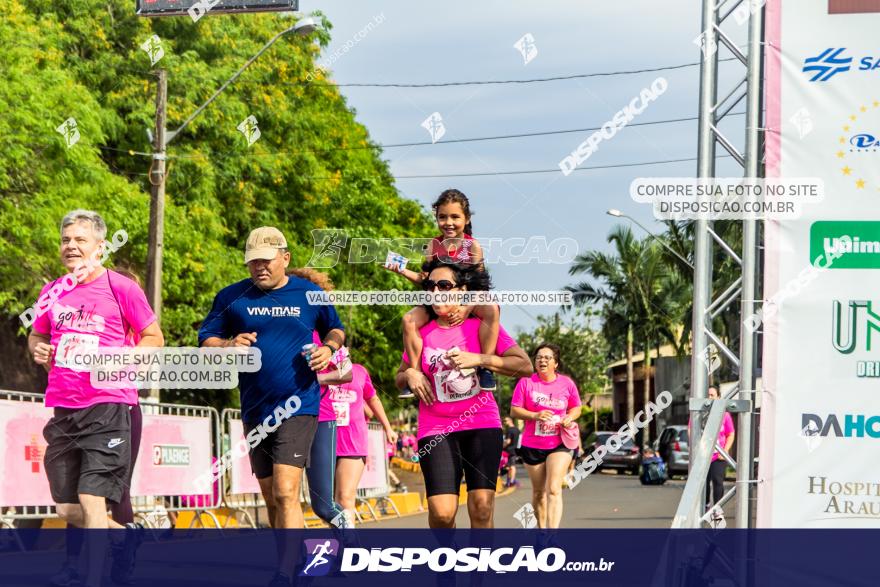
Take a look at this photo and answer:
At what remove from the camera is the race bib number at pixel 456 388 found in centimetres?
762

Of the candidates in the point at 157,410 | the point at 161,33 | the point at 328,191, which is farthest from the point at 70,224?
the point at 328,191

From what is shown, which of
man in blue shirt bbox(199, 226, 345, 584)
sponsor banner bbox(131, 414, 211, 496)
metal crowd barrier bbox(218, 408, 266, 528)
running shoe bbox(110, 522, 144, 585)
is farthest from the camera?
metal crowd barrier bbox(218, 408, 266, 528)

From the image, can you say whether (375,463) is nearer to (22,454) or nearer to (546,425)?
(546,425)

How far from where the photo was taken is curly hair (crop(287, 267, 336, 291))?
876 centimetres

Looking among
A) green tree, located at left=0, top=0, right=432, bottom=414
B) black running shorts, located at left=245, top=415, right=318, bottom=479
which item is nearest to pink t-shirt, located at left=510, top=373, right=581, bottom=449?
black running shorts, located at left=245, top=415, right=318, bottom=479

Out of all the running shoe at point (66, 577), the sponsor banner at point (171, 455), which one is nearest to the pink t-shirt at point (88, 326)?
the running shoe at point (66, 577)

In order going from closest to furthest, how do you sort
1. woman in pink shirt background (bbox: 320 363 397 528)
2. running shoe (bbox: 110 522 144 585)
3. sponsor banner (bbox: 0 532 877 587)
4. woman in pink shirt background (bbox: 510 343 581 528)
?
sponsor banner (bbox: 0 532 877 587) → running shoe (bbox: 110 522 144 585) → woman in pink shirt background (bbox: 320 363 397 528) → woman in pink shirt background (bbox: 510 343 581 528)

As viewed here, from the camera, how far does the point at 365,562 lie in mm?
8430

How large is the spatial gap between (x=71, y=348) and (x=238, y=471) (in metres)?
8.28

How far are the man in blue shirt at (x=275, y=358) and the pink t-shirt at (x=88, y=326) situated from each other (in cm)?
44

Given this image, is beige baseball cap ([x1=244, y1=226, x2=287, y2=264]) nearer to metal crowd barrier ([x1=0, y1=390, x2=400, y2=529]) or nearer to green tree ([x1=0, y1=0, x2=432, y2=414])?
metal crowd barrier ([x1=0, y1=390, x2=400, y2=529])

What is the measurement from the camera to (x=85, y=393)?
7.68 metres

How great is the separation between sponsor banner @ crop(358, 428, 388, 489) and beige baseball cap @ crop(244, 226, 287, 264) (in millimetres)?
11025

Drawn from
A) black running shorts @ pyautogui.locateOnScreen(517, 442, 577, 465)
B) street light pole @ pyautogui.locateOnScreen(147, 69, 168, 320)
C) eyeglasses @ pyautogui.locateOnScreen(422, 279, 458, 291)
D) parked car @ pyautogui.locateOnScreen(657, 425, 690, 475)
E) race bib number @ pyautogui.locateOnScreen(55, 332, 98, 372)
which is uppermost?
street light pole @ pyautogui.locateOnScreen(147, 69, 168, 320)
